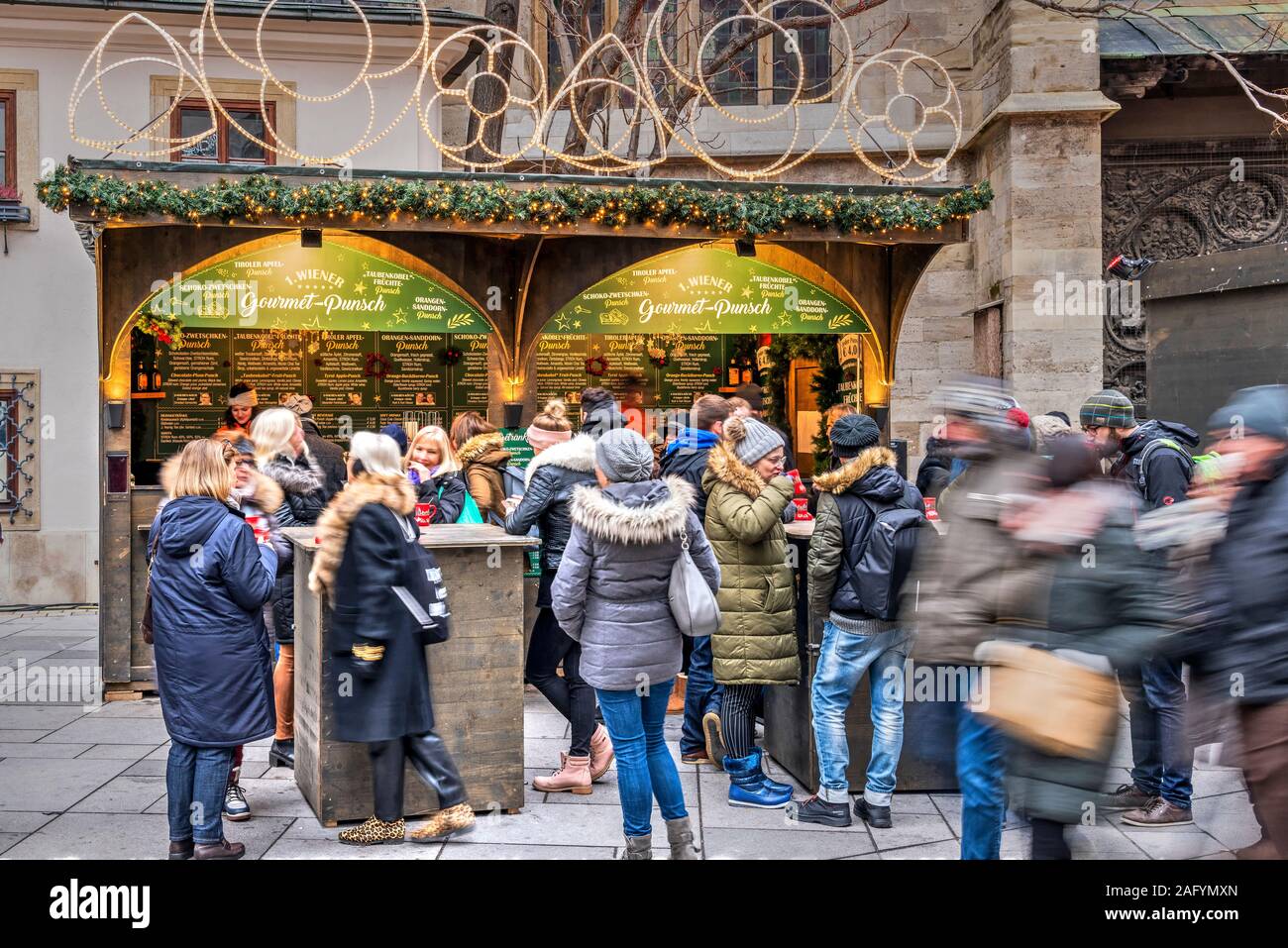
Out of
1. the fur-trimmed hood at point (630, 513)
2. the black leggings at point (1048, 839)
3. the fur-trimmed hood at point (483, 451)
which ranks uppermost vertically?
the fur-trimmed hood at point (483, 451)

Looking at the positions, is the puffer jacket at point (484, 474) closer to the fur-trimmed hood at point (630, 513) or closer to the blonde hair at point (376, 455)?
the blonde hair at point (376, 455)

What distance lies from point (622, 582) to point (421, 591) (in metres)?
0.94

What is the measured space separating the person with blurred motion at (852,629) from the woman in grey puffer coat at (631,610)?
979 millimetres

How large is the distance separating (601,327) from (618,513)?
18.0 feet

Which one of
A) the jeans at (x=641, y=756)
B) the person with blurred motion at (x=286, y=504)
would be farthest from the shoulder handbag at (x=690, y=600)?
the person with blurred motion at (x=286, y=504)

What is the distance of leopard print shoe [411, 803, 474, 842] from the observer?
211 inches

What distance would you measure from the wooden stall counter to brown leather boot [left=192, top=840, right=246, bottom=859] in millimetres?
525

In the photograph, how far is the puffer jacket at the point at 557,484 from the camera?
6168 millimetres

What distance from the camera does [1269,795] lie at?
152 inches

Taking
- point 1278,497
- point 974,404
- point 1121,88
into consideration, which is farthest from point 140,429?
point 1121,88

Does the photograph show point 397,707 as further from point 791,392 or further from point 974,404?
point 791,392

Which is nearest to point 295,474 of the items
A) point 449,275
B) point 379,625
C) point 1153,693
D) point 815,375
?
point 379,625

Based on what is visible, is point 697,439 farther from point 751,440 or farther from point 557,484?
point 751,440

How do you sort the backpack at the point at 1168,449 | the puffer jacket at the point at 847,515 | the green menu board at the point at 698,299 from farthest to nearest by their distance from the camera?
the green menu board at the point at 698,299
the backpack at the point at 1168,449
the puffer jacket at the point at 847,515
